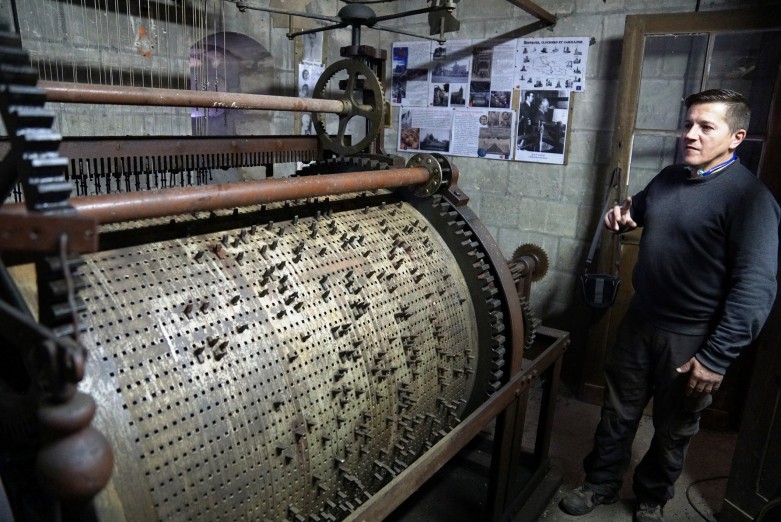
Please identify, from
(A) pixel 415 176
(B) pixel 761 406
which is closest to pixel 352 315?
(A) pixel 415 176

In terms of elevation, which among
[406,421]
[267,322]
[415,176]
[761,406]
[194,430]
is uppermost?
[415,176]

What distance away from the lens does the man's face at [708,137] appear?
1.89m

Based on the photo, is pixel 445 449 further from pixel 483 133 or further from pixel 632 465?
pixel 483 133

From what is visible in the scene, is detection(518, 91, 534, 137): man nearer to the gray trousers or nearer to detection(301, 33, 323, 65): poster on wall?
detection(301, 33, 323, 65): poster on wall

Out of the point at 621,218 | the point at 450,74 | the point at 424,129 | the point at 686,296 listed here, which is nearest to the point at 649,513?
the point at 686,296

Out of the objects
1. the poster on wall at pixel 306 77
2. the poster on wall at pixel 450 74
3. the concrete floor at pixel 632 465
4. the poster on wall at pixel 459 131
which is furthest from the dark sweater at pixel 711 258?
the poster on wall at pixel 306 77

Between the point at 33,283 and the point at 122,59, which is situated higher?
the point at 122,59

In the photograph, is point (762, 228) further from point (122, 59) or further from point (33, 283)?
point (122, 59)

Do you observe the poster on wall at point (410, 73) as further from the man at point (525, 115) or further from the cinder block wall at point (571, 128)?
the man at point (525, 115)

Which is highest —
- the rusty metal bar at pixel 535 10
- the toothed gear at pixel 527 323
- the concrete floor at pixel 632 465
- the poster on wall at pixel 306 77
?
the rusty metal bar at pixel 535 10

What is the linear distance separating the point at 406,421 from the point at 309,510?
386 mm

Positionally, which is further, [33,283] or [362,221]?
[362,221]

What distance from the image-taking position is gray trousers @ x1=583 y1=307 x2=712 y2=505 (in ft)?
6.75

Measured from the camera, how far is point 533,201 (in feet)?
11.2
